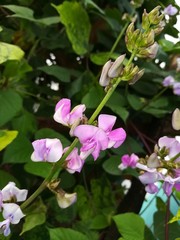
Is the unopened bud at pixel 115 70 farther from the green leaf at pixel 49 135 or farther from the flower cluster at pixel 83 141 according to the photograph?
the green leaf at pixel 49 135

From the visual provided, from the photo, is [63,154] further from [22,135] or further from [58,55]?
[58,55]

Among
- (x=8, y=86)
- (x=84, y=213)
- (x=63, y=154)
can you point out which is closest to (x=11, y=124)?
(x=8, y=86)

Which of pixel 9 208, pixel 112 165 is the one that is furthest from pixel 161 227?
pixel 9 208

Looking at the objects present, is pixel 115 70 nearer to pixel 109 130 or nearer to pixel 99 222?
pixel 109 130

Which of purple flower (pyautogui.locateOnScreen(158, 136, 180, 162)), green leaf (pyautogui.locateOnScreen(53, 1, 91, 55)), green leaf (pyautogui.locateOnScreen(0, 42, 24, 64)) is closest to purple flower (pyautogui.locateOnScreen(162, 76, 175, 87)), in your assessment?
green leaf (pyautogui.locateOnScreen(53, 1, 91, 55))

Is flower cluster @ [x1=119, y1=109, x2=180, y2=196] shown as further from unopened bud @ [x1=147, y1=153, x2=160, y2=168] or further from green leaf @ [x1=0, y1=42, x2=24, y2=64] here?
green leaf @ [x1=0, y1=42, x2=24, y2=64]

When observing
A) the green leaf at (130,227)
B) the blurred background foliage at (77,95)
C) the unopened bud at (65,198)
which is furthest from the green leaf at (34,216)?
the unopened bud at (65,198)
